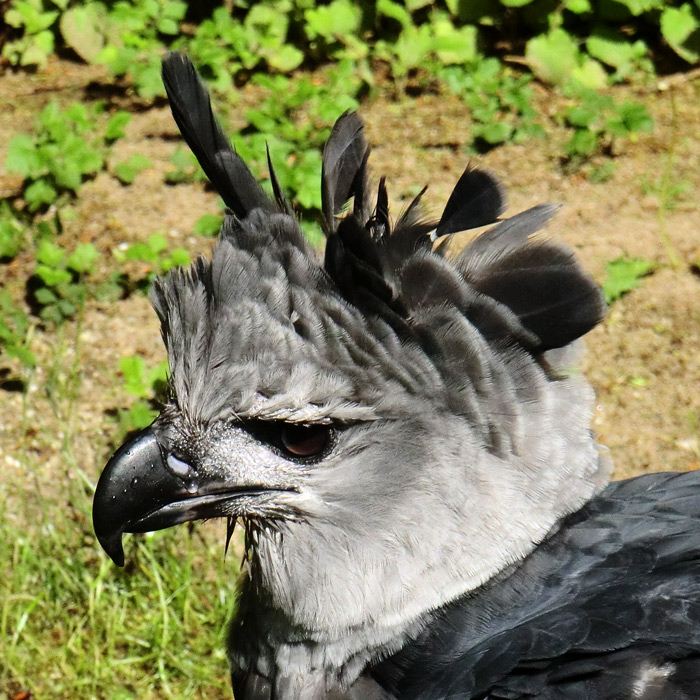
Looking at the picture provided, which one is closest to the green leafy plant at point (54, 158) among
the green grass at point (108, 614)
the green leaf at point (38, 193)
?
the green leaf at point (38, 193)

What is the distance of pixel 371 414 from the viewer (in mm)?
2359

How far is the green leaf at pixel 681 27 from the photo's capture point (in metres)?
5.77

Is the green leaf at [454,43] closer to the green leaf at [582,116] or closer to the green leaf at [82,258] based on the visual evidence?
the green leaf at [582,116]

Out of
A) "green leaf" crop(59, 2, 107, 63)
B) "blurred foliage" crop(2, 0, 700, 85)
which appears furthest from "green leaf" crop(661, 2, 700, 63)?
"green leaf" crop(59, 2, 107, 63)

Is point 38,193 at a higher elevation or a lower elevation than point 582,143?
higher

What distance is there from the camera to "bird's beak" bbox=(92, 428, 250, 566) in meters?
2.38

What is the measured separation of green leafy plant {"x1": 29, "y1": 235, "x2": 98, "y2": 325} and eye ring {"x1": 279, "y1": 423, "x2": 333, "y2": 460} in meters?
2.66

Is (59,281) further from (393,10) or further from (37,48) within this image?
(393,10)

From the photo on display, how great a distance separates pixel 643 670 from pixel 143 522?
124 centimetres

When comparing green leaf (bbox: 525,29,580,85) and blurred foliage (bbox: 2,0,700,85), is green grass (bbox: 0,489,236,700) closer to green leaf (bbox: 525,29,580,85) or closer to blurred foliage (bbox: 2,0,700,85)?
blurred foliage (bbox: 2,0,700,85)

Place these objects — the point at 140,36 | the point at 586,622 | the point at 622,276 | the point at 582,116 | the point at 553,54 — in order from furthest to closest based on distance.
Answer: the point at 140,36, the point at 553,54, the point at 582,116, the point at 622,276, the point at 586,622

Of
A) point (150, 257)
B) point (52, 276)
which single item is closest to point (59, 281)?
Answer: point (52, 276)

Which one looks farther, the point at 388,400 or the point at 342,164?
the point at 342,164

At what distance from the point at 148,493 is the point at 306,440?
1.35 feet
